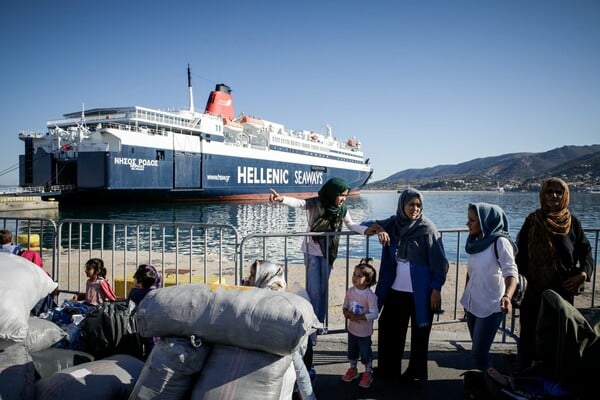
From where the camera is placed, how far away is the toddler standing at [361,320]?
9.06 ft

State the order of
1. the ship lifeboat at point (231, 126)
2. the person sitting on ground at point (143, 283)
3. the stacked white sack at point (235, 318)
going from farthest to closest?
the ship lifeboat at point (231, 126) → the person sitting on ground at point (143, 283) → the stacked white sack at point (235, 318)

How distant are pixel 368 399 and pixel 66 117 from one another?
33.9m

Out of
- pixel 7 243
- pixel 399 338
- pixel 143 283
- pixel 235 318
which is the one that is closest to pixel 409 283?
pixel 399 338

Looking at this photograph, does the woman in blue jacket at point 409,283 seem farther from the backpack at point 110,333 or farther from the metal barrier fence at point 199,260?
the backpack at point 110,333

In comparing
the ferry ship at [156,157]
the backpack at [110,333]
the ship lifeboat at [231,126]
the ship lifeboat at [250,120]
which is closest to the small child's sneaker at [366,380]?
the backpack at [110,333]

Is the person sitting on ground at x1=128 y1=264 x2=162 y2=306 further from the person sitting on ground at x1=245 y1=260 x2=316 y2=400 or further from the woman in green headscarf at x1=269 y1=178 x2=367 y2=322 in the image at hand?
the woman in green headscarf at x1=269 y1=178 x2=367 y2=322

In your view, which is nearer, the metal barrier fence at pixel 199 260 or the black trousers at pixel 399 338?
the black trousers at pixel 399 338

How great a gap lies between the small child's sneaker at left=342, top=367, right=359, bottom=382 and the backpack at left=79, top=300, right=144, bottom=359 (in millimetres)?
1488

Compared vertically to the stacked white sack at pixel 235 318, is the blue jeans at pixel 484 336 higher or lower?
lower

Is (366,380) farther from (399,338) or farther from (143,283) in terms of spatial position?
(143,283)

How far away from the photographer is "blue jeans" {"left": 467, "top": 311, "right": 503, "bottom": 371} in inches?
99.7

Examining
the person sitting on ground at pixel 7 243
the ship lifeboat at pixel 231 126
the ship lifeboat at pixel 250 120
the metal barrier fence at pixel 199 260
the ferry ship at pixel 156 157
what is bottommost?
the metal barrier fence at pixel 199 260

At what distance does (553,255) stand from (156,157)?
2690 cm

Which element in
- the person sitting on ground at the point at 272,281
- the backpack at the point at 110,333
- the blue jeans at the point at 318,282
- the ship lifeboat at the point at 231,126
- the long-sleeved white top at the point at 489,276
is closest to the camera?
the person sitting on ground at the point at 272,281
